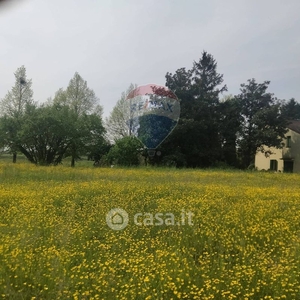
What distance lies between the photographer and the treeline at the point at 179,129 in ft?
81.9

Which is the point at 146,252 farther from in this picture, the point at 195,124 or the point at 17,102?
the point at 17,102

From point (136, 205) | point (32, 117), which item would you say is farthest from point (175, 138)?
point (136, 205)

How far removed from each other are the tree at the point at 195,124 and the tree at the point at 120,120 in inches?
234

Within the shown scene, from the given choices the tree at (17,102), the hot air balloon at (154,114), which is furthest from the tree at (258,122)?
the tree at (17,102)

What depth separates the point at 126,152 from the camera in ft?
79.5

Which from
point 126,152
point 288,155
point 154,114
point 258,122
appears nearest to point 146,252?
point 154,114

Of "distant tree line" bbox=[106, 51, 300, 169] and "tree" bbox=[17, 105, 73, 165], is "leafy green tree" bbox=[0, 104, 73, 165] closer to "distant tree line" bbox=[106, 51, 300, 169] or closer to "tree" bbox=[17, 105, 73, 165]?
"tree" bbox=[17, 105, 73, 165]

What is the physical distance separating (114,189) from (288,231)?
519cm

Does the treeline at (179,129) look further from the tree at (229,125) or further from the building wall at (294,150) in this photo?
the building wall at (294,150)

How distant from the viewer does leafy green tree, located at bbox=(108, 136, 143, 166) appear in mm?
24141

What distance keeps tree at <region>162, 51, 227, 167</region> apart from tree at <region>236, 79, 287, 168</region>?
2.69m

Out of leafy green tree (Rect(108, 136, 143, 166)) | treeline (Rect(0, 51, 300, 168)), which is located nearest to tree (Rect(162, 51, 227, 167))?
treeline (Rect(0, 51, 300, 168))

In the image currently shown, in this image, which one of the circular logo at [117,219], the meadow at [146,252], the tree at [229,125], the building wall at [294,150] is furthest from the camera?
the building wall at [294,150]

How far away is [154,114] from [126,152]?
171 inches
